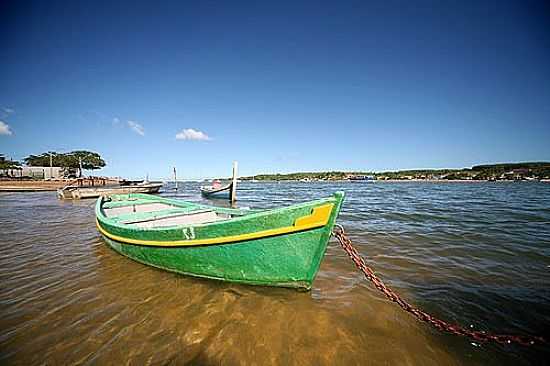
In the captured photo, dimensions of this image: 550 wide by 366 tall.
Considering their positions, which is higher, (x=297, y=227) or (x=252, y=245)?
(x=297, y=227)

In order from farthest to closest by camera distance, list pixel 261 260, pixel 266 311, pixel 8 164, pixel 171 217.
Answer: pixel 8 164, pixel 171 217, pixel 261 260, pixel 266 311

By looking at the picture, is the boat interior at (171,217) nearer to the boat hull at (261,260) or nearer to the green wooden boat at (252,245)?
the green wooden boat at (252,245)

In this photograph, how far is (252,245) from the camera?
11.6ft

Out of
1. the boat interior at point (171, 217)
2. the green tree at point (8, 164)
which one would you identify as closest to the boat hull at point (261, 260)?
the boat interior at point (171, 217)

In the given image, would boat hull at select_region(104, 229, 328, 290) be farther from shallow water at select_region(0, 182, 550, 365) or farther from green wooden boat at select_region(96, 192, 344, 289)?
shallow water at select_region(0, 182, 550, 365)

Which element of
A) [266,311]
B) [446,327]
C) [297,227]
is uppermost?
[297,227]

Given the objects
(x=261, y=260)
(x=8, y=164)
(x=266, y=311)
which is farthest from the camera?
(x=8, y=164)

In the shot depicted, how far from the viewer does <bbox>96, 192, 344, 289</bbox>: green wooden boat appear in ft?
10.8

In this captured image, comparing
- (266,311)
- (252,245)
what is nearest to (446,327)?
(266,311)

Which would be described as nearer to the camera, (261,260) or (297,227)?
(297,227)

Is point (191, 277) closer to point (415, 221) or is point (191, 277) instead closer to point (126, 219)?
point (126, 219)

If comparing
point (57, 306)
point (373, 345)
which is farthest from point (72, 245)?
point (373, 345)

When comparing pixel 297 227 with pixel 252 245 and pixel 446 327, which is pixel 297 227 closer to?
pixel 252 245

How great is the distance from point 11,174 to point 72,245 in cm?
6643
